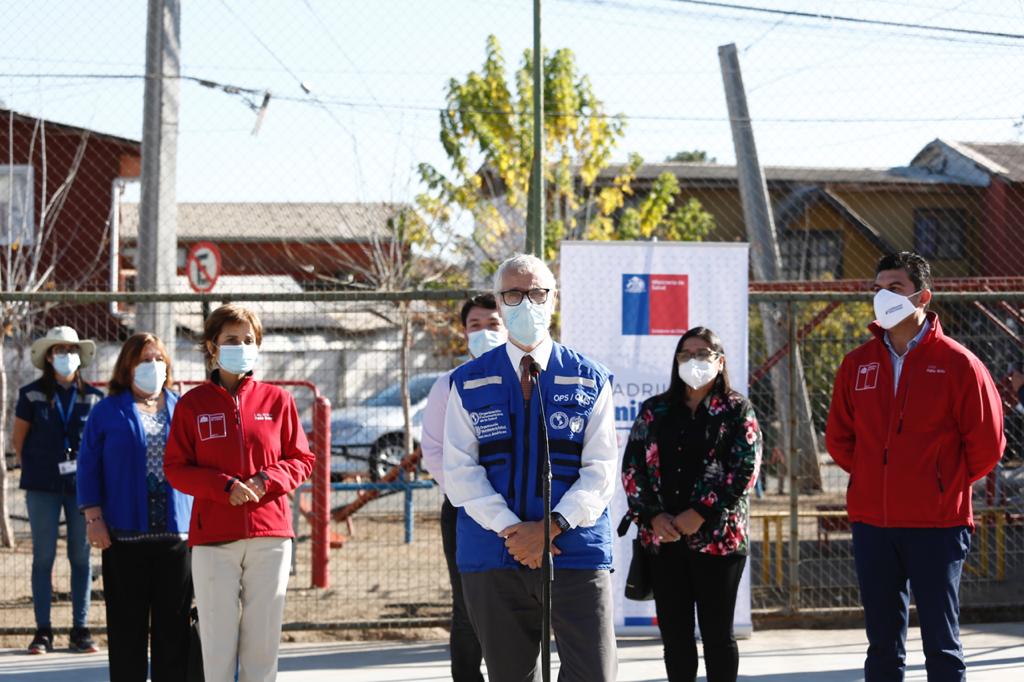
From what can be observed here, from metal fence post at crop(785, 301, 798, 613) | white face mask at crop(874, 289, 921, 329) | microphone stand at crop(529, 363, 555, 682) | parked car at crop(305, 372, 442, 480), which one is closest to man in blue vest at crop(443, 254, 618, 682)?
microphone stand at crop(529, 363, 555, 682)

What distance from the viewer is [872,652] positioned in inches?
199

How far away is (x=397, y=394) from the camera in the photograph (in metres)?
10.8

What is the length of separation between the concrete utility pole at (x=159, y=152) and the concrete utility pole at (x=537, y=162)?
2658mm

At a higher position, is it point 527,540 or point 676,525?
point 527,540

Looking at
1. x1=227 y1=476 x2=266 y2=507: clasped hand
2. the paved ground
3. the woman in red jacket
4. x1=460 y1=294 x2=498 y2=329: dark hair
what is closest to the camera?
x1=227 y1=476 x2=266 y2=507: clasped hand

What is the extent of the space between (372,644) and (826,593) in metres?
3.54

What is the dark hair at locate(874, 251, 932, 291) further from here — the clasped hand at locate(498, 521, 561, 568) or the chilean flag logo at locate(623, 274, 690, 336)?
the clasped hand at locate(498, 521, 561, 568)

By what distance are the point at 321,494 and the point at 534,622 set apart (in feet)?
17.1

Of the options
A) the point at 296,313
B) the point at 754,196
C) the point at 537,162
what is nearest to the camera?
the point at 537,162

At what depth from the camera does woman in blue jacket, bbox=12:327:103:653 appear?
23.7 ft

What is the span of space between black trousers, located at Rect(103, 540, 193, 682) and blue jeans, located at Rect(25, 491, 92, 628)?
178cm

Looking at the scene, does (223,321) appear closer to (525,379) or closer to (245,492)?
(245,492)

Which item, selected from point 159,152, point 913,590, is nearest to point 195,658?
point 913,590

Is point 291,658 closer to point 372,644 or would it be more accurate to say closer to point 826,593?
point 372,644
